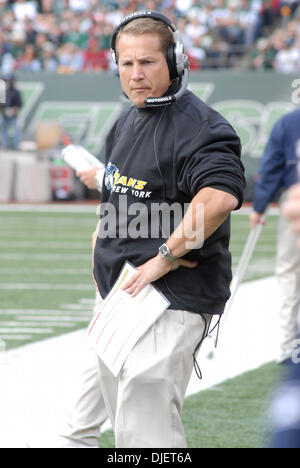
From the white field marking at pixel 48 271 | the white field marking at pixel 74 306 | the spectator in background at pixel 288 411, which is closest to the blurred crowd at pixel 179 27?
Answer: the white field marking at pixel 48 271

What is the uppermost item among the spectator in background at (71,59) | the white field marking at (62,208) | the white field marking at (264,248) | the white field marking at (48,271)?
the spectator in background at (71,59)

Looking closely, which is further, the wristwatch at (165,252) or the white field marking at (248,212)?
the white field marking at (248,212)

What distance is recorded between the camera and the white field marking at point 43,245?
14.0 meters

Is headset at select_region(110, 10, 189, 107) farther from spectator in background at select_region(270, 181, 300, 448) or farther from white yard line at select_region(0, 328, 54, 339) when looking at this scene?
white yard line at select_region(0, 328, 54, 339)

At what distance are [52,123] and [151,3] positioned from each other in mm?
5620

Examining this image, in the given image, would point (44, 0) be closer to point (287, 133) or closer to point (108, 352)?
point (287, 133)

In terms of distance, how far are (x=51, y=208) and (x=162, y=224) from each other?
16.5 m

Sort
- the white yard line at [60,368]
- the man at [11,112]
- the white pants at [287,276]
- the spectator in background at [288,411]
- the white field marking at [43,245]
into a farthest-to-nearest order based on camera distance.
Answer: the man at [11,112] < the white field marking at [43,245] < the white pants at [287,276] < the white yard line at [60,368] < the spectator in background at [288,411]

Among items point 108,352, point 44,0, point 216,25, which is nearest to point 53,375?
point 108,352

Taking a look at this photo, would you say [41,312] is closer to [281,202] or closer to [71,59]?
[281,202]

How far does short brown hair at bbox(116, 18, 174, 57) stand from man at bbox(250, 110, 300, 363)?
296cm

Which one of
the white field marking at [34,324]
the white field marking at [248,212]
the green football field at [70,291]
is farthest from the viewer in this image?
the white field marking at [248,212]

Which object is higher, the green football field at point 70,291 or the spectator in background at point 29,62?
the spectator in background at point 29,62

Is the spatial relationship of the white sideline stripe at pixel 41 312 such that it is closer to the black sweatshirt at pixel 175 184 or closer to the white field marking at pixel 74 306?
the white field marking at pixel 74 306
